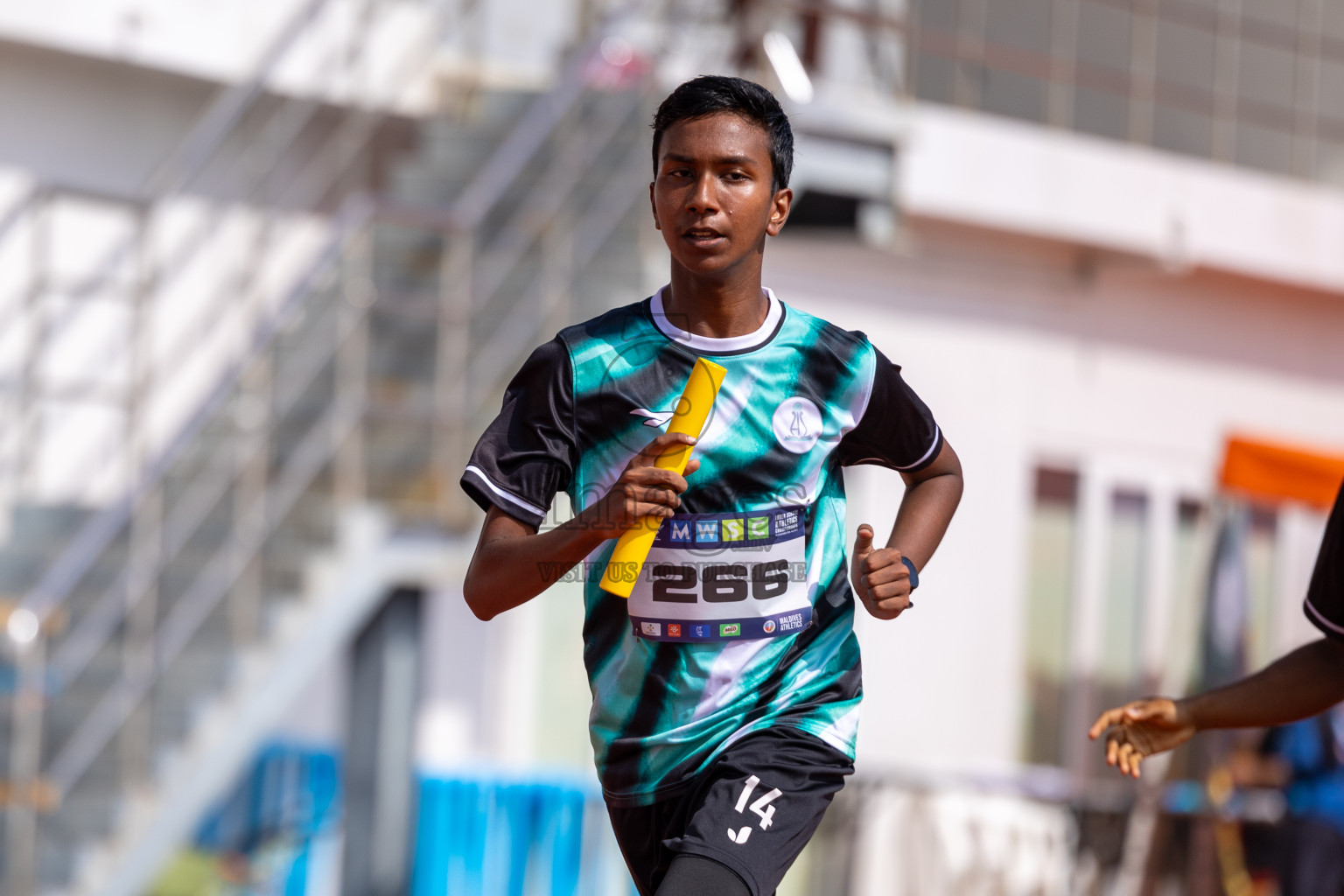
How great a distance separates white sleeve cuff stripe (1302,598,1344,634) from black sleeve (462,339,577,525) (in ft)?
4.49

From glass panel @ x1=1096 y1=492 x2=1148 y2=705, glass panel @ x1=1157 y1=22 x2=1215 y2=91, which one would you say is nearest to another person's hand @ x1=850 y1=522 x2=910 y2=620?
glass panel @ x1=1096 y1=492 x2=1148 y2=705

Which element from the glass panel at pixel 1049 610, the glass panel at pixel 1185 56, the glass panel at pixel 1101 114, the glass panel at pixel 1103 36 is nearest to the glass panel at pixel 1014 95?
the glass panel at pixel 1101 114

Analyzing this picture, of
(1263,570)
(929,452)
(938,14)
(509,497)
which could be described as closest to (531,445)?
(509,497)

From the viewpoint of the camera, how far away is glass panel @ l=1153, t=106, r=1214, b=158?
12828 mm

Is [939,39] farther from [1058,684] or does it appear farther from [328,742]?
[328,742]

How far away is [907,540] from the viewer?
9.44 feet

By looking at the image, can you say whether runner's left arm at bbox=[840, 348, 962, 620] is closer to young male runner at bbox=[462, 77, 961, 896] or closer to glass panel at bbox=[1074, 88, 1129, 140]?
young male runner at bbox=[462, 77, 961, 896]

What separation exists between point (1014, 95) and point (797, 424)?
972 centimetres

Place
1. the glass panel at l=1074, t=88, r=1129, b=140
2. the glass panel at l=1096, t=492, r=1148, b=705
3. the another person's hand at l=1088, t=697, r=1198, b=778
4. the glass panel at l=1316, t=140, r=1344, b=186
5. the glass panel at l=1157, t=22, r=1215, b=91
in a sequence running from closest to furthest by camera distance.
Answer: the another person's hand at l=1088, t=697, r=1198, b=778 → the glass panel at l=1096, t=492, r=1148, b=705 → the glass panel at l=1074, t=88, r=1129, b=140 → the glass panel at l=1157, t=22, r=1215, b=91 → the glass panel at l=1316, t=140, r=1344, b=186

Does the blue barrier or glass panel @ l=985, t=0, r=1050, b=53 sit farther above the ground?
glass panel @ l=985, t=0, r=1050, b=53

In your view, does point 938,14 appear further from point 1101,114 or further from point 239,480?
point 239,480

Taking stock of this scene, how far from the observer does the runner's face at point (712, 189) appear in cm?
264

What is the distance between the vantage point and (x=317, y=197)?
33.0 ft

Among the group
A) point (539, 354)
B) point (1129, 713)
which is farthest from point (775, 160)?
point (1129, 713)
